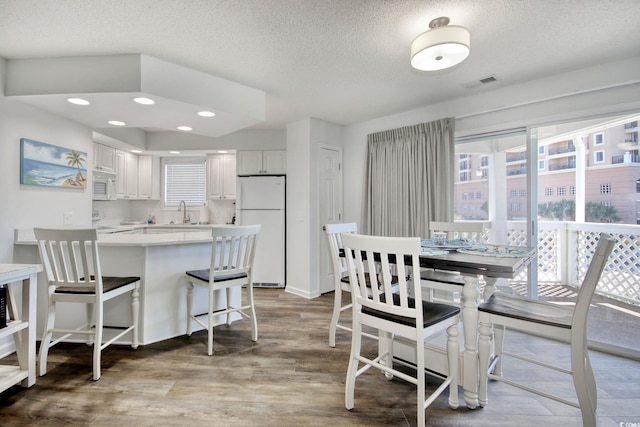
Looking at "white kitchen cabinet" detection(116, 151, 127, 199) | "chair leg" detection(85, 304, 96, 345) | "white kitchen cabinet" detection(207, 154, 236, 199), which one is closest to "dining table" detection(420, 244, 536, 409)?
"chair leg" detection(85, 304, 96, 345)

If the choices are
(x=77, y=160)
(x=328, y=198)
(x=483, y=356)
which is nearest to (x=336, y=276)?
(x=483, y=356)

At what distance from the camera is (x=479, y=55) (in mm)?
2424

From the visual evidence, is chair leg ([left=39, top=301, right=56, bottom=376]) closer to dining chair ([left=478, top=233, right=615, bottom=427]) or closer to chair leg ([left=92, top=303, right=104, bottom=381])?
chair leg ([left=92, top=303, right=104, bottom=381])

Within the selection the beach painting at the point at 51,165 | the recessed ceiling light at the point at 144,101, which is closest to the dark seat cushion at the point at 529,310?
the recessed ceiling light at the point at 144,101

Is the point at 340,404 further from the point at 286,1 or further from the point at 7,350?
the point at 7,350

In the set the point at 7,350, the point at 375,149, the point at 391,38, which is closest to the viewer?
the point at 391,38

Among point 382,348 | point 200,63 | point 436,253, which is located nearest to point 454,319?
point 436,253

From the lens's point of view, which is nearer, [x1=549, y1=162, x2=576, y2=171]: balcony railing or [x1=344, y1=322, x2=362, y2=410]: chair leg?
[x1=344, y1=322, x2=362, y2=410]: chair leg

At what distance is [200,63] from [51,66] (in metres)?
1.18

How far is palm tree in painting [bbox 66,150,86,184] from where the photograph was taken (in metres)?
3.10

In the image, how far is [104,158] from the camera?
436 cm

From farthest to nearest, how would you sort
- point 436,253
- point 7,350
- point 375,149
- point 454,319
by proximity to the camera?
point 375,149, point 7,350, point 436,253, point 454,319

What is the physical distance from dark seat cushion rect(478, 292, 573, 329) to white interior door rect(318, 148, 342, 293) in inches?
101

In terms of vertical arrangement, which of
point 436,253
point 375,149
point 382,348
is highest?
point 375,149
